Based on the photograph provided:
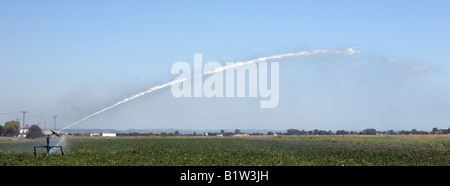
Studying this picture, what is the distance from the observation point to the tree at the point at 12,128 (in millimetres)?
149837

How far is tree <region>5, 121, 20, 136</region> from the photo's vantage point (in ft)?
492

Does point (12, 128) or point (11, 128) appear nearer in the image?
point (11, 128)

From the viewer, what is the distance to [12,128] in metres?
155

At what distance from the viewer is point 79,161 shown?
30578mm
